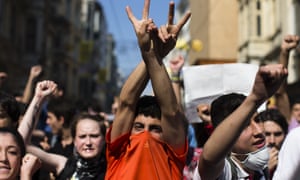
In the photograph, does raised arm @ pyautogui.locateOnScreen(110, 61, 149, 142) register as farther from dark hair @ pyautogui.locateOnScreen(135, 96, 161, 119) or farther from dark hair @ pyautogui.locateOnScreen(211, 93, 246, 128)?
dark hair @ pyautogui.locateOnScreen(211, 93, 246, 128)

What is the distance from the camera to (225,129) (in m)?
2.08

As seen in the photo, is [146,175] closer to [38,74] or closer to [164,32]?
[164,32]

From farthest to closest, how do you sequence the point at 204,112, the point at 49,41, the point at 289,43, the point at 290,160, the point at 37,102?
the point at 49,41 → the point at 204,112 → the point at 289,43 → the point at 37,102 → the point at 290,160

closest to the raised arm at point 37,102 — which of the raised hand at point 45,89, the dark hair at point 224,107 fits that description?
the raised hand at point 45,89

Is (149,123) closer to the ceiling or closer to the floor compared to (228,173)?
closer to the ceiling

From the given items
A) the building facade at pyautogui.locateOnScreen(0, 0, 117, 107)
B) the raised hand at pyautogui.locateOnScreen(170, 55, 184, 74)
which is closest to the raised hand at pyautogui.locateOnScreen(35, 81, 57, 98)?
the raised hand at pyautogui.locateOnScreen(170, 55, 184, 74)

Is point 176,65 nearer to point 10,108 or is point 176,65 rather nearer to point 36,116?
point 36,116

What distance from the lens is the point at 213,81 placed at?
14.1 feet

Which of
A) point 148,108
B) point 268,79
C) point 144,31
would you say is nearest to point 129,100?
point 148,108

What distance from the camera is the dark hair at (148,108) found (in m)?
2.84

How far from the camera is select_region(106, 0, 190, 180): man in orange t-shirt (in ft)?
8.66

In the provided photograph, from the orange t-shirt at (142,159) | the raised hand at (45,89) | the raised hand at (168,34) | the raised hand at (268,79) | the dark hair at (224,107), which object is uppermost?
the raised hand at (168,34)

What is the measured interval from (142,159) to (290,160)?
0.75 meters

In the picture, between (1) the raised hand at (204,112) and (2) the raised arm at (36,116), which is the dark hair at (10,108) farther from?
(1) the raised hand at (204,112)
